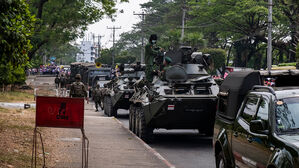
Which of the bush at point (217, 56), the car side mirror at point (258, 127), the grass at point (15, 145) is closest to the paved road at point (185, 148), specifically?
the grass at point (15, 145)

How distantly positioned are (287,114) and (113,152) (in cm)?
637

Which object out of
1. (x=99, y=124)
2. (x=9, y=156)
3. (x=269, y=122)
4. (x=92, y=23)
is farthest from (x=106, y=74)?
(x=269, y=122)

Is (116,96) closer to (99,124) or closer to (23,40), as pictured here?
(99,124)

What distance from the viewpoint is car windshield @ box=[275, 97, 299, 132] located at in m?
7.16

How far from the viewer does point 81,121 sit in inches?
379

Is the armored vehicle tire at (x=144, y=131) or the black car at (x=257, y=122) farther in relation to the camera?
the armored vehicle tire at (x=144, y=131)

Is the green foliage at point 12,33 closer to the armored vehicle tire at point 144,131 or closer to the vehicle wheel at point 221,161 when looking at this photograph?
the vehicle wheel at point 221,161

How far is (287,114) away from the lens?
24.1ft

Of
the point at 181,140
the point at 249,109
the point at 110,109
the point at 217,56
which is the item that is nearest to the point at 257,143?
the point at 249,109

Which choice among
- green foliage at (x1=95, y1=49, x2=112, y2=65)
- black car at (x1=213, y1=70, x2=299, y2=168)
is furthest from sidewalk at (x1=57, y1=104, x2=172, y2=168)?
green foliage at (x1=95, y1=49, x2=112, y2=65)

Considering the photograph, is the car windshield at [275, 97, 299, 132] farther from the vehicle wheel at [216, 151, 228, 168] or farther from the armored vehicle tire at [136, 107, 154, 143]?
the armored vehicle tire at [136, 107, 154, 143]

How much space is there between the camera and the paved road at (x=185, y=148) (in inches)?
506

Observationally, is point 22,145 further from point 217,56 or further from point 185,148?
point 217,56

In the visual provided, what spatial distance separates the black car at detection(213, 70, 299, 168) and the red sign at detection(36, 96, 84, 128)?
2357 millimetres
